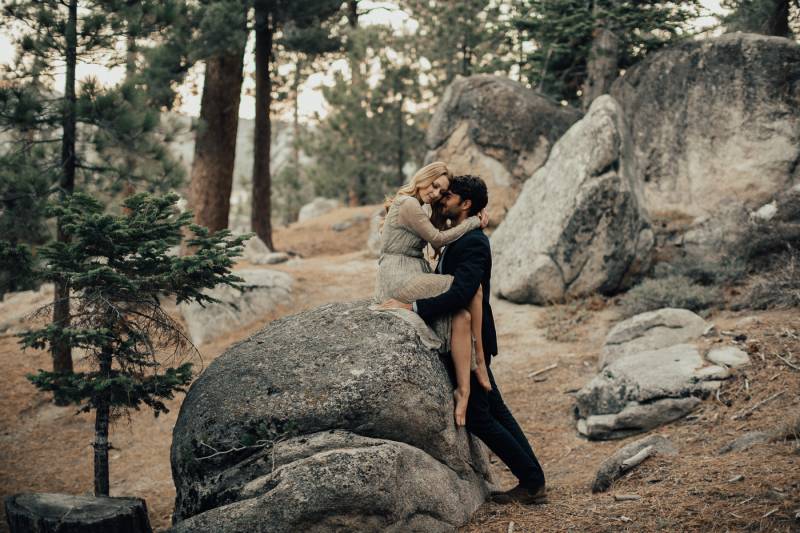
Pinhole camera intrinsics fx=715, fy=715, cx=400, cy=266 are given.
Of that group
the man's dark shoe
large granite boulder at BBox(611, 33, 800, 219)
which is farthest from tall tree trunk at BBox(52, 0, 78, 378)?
large granite boulder at BBox(611, 33, 800, 219)

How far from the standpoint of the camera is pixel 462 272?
16.7 ft

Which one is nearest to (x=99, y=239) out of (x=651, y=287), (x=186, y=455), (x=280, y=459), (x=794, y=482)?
(x=186, y=455)

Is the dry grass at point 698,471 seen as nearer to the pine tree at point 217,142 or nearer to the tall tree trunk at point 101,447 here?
the tall tree trunk at point 101,447

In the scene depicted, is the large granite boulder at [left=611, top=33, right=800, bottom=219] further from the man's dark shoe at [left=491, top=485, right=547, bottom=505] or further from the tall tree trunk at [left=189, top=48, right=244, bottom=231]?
the man's dark shoe at [left=491, top=485, right=547, bottom=505]

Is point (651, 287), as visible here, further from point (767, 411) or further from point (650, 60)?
point (650, 60)

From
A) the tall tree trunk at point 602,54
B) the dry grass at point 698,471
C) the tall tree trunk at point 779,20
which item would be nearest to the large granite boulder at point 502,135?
the tall tree trunk at point 602,54

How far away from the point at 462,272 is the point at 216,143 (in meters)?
9.68

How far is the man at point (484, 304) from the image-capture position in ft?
16.7

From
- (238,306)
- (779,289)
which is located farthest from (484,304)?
(238,306)

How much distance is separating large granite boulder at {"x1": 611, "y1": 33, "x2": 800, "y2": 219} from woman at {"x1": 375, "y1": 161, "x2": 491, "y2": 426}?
29.9 feet

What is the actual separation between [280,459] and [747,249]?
8.61 m

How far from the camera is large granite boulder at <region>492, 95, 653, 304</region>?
36.2ft

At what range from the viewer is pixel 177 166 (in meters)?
9.34

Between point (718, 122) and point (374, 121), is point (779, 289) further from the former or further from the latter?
point (374, 121)
